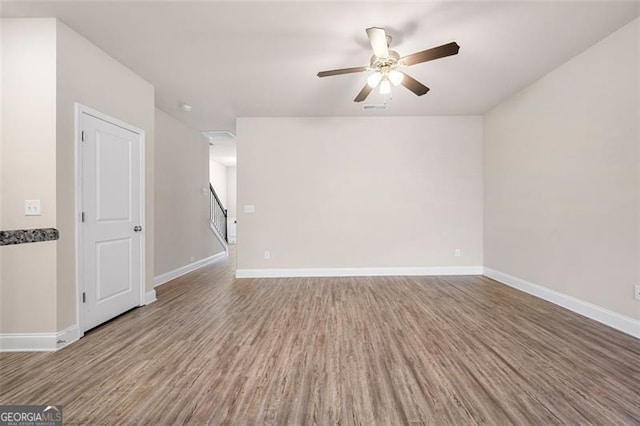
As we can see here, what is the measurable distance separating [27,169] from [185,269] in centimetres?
307

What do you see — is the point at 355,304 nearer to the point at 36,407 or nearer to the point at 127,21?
the point at 36,407

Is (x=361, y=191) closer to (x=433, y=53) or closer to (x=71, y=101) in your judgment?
(x=433, y=53)

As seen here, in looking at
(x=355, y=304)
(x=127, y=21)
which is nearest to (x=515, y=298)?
(x=355, y=304)

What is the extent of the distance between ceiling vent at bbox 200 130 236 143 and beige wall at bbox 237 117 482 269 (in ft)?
3.56

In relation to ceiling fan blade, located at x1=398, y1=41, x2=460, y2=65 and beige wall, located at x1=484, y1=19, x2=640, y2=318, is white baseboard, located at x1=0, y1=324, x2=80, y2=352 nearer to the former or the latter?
ceiling fan blade, located at x1=398, y1=41, x2=460, y2=65

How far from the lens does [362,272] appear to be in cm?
462

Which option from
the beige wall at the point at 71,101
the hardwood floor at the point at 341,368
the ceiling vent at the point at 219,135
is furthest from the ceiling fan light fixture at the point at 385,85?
the ceiling vent at the point at 219,135

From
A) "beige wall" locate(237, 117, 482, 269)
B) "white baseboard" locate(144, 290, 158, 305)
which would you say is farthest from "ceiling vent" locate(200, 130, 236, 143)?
"white baseboard" locate(144, 290, 158, 305)

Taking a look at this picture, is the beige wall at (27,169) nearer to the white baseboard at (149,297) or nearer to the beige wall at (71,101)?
the beige wall at (71,101)

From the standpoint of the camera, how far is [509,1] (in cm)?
209

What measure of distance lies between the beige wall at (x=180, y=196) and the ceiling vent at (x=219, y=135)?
0.19 meters

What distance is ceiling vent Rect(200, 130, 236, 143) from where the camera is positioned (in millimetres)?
5492

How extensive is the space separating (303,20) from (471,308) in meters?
3.45

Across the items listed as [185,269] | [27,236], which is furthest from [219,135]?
[27,236]
